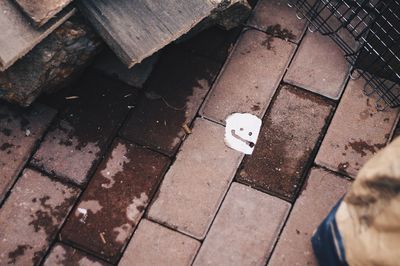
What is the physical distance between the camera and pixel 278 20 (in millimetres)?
4023

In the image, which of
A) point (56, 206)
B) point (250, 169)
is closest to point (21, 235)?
point (56, 206)

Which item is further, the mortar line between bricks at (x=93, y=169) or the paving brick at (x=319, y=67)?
the paving brick at (x=319, y=67)

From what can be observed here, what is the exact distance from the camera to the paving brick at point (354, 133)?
3498 mm

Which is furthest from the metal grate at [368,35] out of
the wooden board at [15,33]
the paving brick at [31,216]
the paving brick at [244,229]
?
the paving brick at [31,216]

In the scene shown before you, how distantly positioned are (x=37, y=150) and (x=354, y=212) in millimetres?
2344

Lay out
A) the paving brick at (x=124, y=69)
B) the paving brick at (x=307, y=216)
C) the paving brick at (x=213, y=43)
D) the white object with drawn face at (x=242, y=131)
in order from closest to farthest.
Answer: the paving brick at (x=307, y=216) → the white object with drawn face at (x=242, y=131) → the paving brick at (x=124, y=69) → the paving brick at (x=213, y=43)

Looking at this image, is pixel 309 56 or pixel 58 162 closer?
pixel 58 162

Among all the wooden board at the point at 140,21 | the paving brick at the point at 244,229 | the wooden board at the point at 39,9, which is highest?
the wooden board at the point at 140,21

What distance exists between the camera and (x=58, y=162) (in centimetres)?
352

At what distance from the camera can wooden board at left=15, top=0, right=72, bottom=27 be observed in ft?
9.91

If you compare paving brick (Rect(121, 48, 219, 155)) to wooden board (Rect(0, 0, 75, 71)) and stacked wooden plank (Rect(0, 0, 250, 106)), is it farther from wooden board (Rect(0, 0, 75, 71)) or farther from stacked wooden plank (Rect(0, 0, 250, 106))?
wooden board (Rect(0, 0, 75, 71))

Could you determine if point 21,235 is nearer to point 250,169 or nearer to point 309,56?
point 250,169

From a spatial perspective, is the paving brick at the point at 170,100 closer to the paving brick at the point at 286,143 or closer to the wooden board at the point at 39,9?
the paving brick at the point at 286,143

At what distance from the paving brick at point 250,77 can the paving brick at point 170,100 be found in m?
0.12
